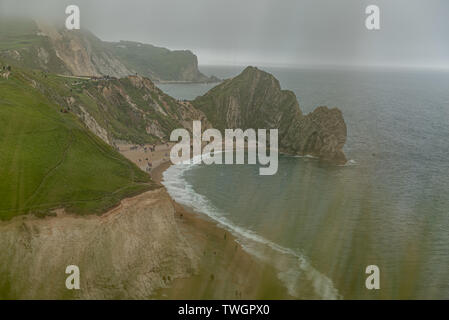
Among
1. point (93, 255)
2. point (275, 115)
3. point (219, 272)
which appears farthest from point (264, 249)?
point (275, 115)

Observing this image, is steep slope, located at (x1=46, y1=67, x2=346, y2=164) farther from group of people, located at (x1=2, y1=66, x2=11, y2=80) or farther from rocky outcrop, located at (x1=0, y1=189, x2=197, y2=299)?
rocky outcrop, located at (x1=0, y1=189, x2=197, y2=299)

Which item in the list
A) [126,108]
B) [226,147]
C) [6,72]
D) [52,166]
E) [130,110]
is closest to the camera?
[52,166]

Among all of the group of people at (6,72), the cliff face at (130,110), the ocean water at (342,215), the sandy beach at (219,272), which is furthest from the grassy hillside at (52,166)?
the cliff face at (130,110)

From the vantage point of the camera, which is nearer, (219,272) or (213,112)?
(219,272)

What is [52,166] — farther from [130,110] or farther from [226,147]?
[130,110]
